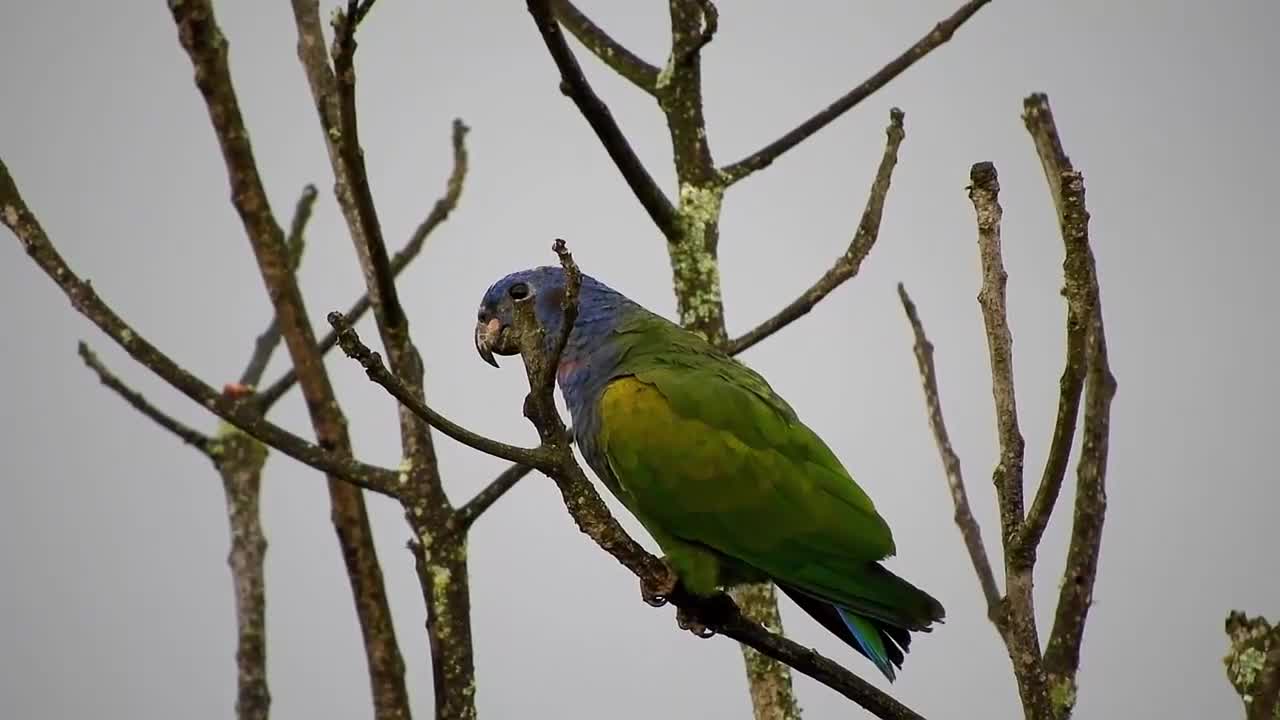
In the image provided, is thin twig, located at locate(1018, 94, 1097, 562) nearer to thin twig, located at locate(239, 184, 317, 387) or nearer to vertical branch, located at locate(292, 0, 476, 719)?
vertical branch, located at locate(292, 0, 476, 719)

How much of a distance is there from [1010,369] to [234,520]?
3007 mm

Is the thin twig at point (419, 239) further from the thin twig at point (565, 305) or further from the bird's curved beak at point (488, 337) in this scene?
the thin twig at point (565, 305)

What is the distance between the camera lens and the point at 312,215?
4809mm

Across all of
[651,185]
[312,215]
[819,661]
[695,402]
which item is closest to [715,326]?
[695,402]

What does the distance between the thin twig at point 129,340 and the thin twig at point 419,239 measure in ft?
2.57

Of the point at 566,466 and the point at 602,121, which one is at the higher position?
the point at 602,121

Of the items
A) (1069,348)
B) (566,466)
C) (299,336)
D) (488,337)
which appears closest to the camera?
(1069,348)

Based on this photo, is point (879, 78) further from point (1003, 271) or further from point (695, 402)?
point (1003, 271)

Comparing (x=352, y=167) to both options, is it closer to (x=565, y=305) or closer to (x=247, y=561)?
(x=565, y=305)

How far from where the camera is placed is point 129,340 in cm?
319

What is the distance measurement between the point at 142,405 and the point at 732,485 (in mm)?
1993

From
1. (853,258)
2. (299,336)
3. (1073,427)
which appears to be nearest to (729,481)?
(853,258)

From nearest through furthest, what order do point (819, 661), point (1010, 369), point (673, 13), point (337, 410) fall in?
point (1010, 369) → point (819, 661) → point (337, 410) → point (673, 13)

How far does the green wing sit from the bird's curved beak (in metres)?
0.57
